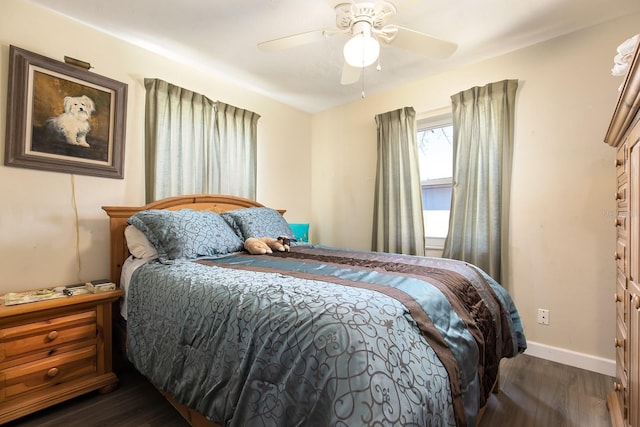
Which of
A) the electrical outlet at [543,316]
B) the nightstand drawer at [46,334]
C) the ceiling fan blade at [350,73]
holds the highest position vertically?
the ceiling fan blade at [350,73]

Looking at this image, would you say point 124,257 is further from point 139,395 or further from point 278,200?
point 278,200

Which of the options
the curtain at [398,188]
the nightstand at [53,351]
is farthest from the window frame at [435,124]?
the nightstand at [53,351]

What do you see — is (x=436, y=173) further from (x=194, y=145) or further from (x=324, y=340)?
(x=324, y=340)

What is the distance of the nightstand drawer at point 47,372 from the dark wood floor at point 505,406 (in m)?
0.16

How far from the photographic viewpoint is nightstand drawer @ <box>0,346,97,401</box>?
56.4 inches

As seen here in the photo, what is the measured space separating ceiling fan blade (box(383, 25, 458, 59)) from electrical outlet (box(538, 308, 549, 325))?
196cm

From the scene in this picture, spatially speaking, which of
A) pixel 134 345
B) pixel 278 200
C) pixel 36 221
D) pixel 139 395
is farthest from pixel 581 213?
pixel 36 221

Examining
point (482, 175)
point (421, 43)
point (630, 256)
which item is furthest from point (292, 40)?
point (630, 256)

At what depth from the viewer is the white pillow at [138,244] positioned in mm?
1852

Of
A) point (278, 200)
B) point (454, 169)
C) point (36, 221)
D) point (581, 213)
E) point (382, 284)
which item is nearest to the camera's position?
point (382, 284)

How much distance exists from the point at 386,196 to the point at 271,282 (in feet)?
6.76

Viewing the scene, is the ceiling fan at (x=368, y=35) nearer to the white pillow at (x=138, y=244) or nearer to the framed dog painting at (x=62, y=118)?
the framed dog painting at (x=62, y=118)

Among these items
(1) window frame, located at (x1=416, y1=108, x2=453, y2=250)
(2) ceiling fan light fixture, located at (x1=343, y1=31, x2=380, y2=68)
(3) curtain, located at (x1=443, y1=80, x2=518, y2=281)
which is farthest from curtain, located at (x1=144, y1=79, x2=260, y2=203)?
(3) curtain, located at (x1=443, y1=80, x2=518, y2=281)

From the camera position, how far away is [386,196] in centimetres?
298
